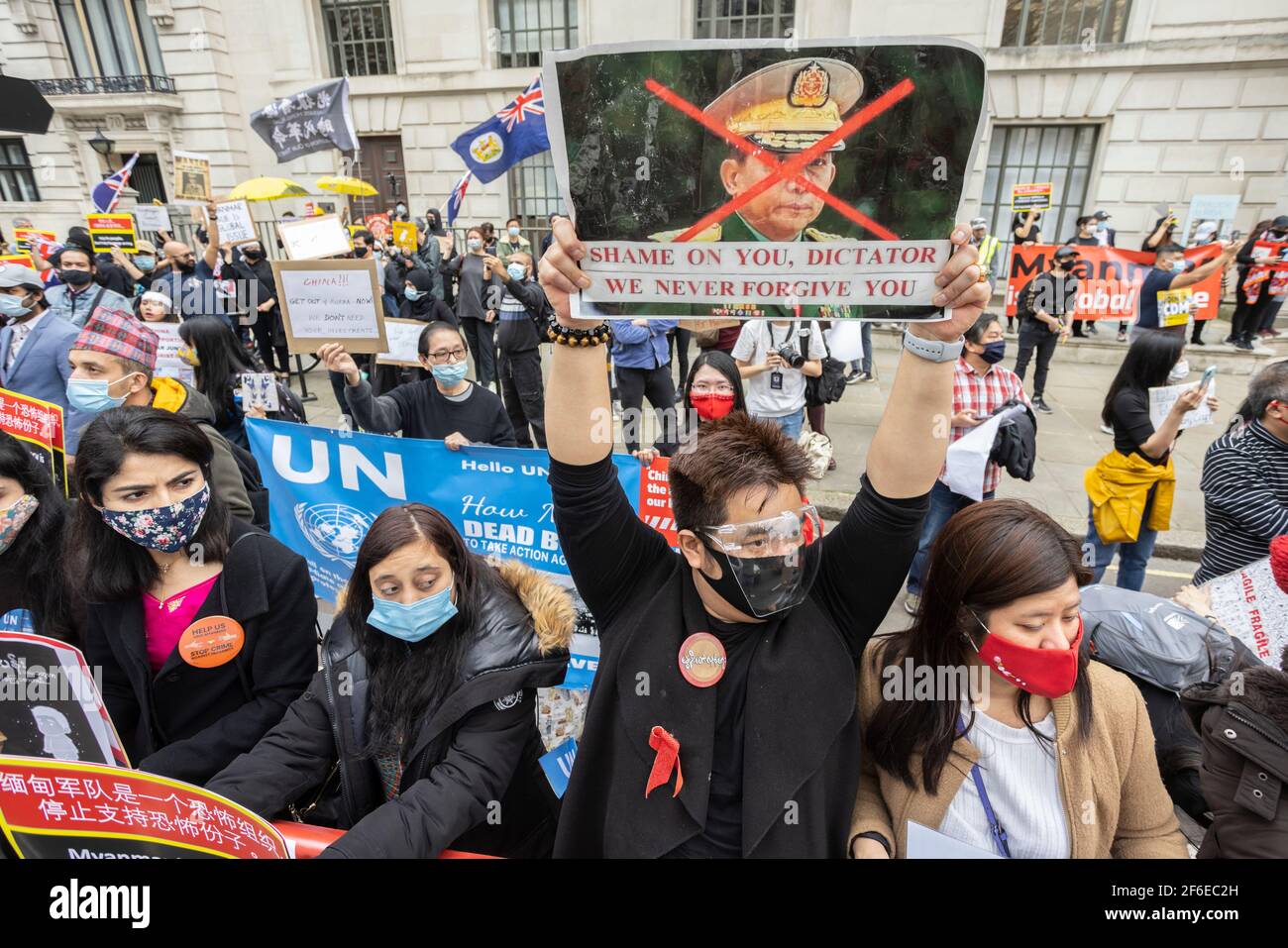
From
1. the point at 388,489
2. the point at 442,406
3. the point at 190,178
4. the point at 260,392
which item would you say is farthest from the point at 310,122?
the point at 388,489

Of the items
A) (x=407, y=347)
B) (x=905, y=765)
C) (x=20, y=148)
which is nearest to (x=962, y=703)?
(x=905, y=765)

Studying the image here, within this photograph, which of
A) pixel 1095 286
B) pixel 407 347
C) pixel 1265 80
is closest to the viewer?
pixel 407 347

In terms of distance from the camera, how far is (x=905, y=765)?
1.67 metres

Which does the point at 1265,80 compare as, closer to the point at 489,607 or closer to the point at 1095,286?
the point at 1095,286

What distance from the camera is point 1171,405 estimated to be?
3.60 metres

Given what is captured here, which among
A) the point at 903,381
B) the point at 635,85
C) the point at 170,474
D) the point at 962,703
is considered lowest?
the point at 962,703

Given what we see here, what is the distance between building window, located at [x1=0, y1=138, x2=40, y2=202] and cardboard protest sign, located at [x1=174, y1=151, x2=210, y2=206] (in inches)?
724

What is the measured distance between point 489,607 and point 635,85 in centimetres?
153

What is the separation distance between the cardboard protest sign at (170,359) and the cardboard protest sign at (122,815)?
5390 mm

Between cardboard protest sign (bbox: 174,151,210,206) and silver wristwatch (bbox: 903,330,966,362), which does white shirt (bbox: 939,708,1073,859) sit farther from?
cardboard protest sign (bbox: 174,151,210,206)

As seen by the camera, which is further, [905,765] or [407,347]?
[407,347]

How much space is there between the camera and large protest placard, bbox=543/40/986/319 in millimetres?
1236

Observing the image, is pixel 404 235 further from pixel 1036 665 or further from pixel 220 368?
pixel 1036 665

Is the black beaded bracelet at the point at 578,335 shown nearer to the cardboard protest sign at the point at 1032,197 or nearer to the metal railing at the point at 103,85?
the cardboard protest sign at the point at 1032,197
